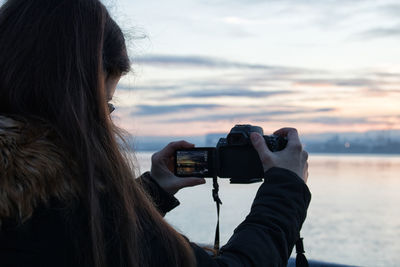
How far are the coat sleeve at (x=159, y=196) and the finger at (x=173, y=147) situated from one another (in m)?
0.12

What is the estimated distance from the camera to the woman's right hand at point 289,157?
1297 mm

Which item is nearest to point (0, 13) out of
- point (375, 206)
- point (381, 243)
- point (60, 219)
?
point (60, 219)

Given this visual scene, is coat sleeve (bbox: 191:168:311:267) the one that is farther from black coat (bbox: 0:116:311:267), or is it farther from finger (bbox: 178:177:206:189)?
finger (bbox: 178:177:206:189)

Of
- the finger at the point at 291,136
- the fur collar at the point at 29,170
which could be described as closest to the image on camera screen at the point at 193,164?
the finger at the point at 291,136

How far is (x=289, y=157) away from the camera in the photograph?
1304 millimetres

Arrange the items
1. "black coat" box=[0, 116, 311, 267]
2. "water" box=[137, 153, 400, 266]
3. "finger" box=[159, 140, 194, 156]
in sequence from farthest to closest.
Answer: "water" box=[137, 153, 400, 266]
"finger" box=[159, 140, 194, 156]
"black coat" box=[0, 116, 311, 267]

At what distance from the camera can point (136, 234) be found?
0.99 metres

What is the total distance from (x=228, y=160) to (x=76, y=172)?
0.86 meters

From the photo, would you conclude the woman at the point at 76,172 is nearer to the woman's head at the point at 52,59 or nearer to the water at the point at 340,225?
the woman's head at the point at 52,59

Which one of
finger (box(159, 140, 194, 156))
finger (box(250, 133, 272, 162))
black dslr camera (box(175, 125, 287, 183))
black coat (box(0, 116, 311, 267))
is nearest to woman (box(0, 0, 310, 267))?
black coat (box(0, 116, 311, 267))

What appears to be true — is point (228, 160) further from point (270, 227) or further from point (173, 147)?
point (270, 227)

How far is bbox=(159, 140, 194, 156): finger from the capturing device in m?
1.81

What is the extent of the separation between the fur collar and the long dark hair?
3cm

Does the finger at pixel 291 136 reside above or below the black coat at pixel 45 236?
above
